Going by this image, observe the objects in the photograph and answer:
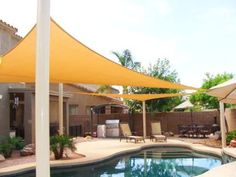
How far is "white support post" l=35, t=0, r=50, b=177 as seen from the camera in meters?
3.53

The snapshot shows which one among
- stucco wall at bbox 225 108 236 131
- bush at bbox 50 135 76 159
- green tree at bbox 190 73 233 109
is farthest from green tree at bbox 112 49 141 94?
bush at bbox 50 135 76 159

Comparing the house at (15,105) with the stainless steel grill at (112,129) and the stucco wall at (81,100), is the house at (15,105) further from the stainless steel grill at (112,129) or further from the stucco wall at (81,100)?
the stucco wall at (81,100)

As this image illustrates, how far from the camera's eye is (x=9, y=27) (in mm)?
14984

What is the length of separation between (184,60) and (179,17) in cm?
1409

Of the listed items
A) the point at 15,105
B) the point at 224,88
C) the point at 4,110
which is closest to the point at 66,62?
the point at 224,88

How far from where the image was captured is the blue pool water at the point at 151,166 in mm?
9883

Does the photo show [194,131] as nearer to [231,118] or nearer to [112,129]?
[231,118]

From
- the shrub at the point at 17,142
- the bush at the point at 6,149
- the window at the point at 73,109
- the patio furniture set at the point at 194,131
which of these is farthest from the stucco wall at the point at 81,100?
the bush at the point at 6,149

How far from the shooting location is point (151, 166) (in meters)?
11.4

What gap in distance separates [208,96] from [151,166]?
670 inches

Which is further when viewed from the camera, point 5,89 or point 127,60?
point 127,60

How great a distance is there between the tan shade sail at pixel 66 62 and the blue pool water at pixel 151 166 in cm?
286

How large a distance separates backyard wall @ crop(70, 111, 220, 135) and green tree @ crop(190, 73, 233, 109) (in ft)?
19.7

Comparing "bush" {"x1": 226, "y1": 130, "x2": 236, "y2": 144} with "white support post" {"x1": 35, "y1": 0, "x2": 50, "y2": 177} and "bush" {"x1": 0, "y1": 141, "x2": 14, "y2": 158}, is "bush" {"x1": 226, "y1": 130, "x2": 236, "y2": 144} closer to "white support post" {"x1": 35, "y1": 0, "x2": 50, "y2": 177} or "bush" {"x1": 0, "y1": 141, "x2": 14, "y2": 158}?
"bush" {"x1": 0, "y1": 141, "x2": 14, "y2": 158}
